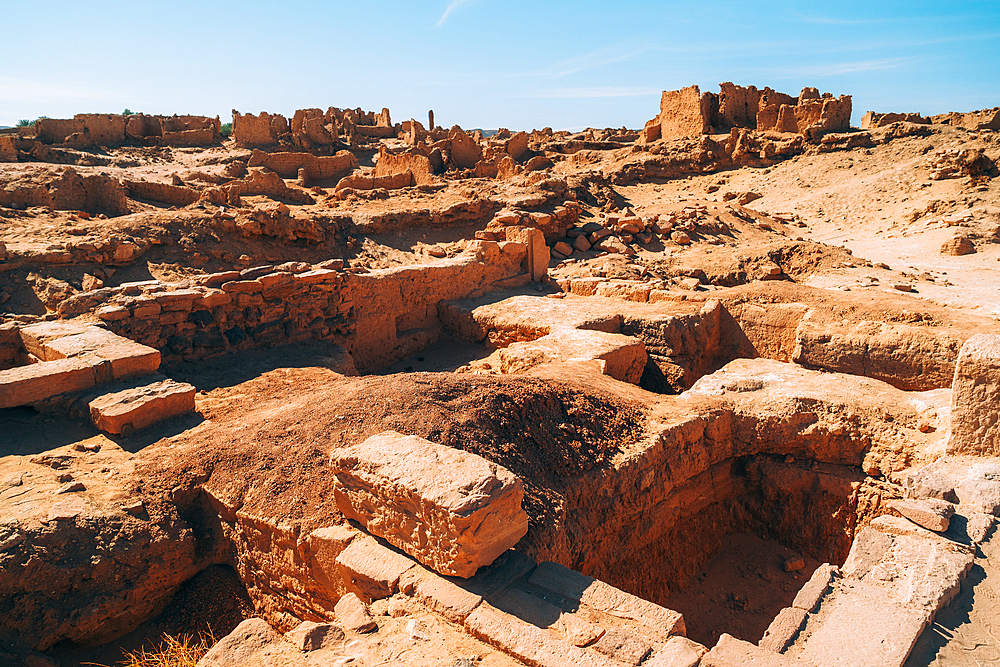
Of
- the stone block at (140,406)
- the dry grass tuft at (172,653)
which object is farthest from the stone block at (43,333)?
the dry grass tuft at (172,653)

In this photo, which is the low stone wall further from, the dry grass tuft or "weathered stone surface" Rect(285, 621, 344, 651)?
"weathered stone surface" Rect(285, 621, 344, 651)

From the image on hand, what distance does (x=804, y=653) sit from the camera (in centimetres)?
261

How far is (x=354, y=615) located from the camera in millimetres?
2975

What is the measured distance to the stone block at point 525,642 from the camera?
252 cm

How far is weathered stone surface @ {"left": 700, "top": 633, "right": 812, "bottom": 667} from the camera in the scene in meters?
2.49

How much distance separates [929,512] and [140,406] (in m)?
5.81

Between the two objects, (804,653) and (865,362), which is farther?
(865,362)

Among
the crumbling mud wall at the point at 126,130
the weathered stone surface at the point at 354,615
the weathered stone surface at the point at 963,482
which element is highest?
the crumbling mud wall at the point at 126,130

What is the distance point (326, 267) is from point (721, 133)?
18643 mm

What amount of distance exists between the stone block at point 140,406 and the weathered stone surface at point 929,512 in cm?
561

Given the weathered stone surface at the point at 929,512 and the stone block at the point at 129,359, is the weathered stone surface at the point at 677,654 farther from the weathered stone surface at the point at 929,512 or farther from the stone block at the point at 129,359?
the stone block at the point at 129,359

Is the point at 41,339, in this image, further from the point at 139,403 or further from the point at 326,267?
the point at 326,267

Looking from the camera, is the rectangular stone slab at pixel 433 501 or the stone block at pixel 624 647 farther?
the rectangular stone slab at pixel 433 501

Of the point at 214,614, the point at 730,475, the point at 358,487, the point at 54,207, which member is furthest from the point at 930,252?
the point at 54,207
